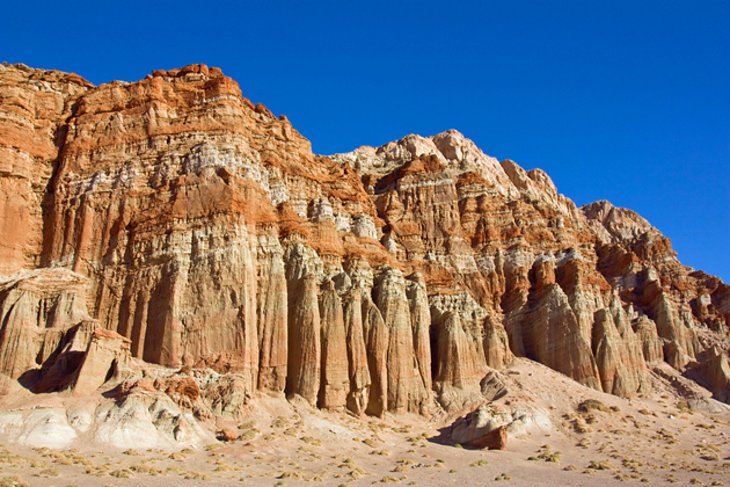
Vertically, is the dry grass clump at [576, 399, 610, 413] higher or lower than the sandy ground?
higher

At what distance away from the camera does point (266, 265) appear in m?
60.9

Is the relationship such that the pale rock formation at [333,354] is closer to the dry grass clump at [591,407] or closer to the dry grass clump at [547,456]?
the dry grass clump at [547,456]

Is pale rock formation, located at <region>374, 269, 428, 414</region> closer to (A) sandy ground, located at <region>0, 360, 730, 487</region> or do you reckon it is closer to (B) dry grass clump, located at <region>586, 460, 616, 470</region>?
(A) sandy ground, located at <region>0, 360, 730, 487</region>

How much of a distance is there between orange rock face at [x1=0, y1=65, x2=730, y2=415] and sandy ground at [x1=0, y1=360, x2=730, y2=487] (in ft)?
13.0

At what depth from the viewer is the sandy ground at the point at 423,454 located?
126 ft

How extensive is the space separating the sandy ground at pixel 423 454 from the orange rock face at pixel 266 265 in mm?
3961

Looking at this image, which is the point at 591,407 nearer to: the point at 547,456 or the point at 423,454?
the point at 547,456

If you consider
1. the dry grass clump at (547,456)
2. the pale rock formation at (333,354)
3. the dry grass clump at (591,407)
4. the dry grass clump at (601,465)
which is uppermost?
the pale rock formation at (333,354)

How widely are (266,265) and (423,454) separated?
19515 mm

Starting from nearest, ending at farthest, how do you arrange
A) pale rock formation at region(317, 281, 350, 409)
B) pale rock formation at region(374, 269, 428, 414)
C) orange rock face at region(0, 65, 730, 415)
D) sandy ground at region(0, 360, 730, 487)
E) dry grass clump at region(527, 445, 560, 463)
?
sandy ground at region(0, 360, 730, 487) < dry grass clump at region(527, 445, 560, 463) < orange rock face at region(0, 65, 730, 415) < pale rock formation at region(317, 281, 350, 409) < pale rock formation at region(374, 269, 428, 414)

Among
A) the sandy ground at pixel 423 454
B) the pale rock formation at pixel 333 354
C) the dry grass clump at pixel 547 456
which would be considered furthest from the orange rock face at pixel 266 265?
the dry grass clump at pixel 547 456

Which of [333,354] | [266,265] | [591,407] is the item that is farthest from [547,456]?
[266,265]

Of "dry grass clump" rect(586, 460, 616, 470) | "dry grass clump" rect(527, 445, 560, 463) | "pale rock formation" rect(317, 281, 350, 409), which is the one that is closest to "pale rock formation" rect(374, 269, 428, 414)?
"pale rock formation" rect(317, 281, 350, 409)

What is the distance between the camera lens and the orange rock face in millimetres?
56344
